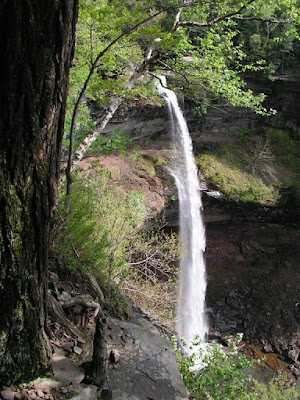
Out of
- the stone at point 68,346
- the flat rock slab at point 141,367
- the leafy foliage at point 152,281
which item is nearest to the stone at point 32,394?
the stone at point 68,346

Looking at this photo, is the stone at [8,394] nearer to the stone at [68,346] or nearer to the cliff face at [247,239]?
the stone at [68,346]

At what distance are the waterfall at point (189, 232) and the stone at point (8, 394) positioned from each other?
45.2 ft

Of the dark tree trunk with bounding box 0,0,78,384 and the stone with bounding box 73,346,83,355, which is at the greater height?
the dark tree trunk with bounding box 0,0,78,384

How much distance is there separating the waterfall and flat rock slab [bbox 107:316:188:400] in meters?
10.6

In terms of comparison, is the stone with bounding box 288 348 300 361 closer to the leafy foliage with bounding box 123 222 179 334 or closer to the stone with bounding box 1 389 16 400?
the leafy foliage with bounding box 123 222 179 334

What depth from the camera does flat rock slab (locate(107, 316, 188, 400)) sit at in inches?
155

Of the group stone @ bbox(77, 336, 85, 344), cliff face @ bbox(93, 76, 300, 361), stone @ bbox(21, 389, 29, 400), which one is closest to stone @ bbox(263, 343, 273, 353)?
cliff face @ bbox(93, 76, 300, 361)

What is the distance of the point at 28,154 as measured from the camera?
67.3 inches

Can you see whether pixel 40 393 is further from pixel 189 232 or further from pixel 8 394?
pixel 189 232

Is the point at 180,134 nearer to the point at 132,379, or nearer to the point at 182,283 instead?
the point at 182,283

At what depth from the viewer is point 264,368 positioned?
44.2 ft

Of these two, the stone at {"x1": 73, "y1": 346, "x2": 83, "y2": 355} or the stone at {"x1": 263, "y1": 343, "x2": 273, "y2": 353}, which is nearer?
the stone at {"x1": 73, "y1": 346, "x2": 83, "y2": 355}

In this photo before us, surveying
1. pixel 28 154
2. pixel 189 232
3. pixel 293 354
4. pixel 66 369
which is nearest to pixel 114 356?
pixel 66 369

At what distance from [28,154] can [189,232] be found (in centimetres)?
1556
